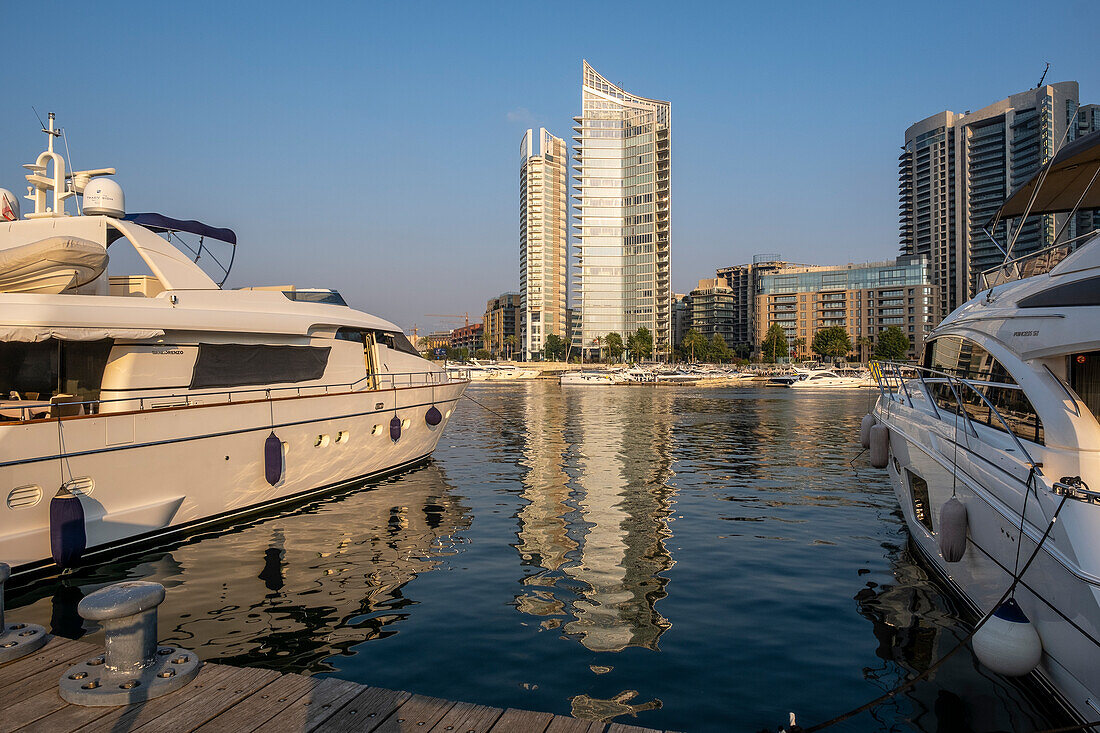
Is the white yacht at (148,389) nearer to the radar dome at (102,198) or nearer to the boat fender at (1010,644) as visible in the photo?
the radar dome at (102,198)

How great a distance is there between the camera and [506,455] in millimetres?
23141

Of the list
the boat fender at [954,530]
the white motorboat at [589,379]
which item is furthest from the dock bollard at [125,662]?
the white motorboat at [589,379]

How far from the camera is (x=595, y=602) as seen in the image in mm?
8641

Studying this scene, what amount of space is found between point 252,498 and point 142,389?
2910mm

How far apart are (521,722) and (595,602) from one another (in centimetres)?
463

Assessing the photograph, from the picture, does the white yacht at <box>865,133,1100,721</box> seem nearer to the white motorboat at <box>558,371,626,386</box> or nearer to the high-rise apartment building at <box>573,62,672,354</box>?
the white motorboat at <box>558,371,626,386</box>

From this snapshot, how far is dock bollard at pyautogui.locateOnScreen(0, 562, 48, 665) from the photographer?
4.99m

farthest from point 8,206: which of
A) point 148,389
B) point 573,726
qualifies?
point 573,726

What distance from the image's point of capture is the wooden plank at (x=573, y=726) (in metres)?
4.05

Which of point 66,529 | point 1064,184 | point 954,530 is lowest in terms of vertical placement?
point 66,529

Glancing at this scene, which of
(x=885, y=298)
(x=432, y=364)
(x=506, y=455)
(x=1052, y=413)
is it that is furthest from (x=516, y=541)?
(x=885, y=298)

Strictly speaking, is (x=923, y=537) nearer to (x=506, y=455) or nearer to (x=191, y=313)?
(x=191, y=313)

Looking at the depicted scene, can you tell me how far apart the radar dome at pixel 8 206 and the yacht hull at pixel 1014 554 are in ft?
58.0

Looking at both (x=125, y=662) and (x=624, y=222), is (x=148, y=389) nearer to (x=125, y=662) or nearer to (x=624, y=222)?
(x=125, y=662)
